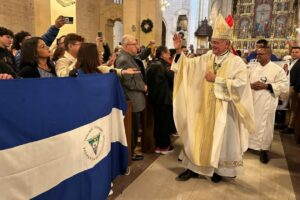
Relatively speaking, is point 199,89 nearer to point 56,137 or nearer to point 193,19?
point 56,137

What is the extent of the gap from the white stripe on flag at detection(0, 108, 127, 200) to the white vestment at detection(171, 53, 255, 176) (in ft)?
4.34

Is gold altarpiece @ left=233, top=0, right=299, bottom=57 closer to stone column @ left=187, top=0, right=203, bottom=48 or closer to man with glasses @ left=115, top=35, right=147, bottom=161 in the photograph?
stone column @ left=187, top=0, right=203, bottom=48

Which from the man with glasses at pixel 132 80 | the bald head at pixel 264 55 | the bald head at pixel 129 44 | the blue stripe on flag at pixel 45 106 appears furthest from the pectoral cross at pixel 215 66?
the blue stripe on flag at pixel 45 106

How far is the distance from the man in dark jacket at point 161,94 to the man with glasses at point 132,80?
1.36 feet

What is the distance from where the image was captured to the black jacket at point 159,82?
4.29m

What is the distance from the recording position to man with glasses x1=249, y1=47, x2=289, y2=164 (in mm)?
4082

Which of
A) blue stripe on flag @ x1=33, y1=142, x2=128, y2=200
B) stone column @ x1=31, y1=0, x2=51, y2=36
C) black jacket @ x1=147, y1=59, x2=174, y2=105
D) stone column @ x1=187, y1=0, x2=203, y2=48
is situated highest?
stone column @ x1=187, y1=0, x2=203, y2=48

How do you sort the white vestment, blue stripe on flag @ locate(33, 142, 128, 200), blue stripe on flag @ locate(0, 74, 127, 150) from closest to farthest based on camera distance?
blue stripe on flag @ locate(0, 74, 127, 150), blue stripe on flag @ locate(33, 142, 128, 200), the white vestment

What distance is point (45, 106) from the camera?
1720 millimetres

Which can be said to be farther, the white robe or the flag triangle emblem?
the white robe

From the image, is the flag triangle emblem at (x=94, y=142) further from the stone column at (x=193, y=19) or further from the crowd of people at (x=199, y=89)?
the stone column at (x=193, y=19)

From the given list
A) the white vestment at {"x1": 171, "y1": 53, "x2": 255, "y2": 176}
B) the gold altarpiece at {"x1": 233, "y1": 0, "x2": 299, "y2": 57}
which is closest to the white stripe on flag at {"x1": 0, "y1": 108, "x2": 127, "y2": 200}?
the white vestment at {"x1": 171, "y1": 53, "x2": 255, "y2": 176}

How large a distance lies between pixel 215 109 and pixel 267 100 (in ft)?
4.29

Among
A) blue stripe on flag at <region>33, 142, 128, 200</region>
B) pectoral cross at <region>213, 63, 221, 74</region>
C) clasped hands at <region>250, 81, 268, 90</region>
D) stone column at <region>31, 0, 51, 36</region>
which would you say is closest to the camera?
blue stripe on flag at <region>33, 142, 128, 200</region>
